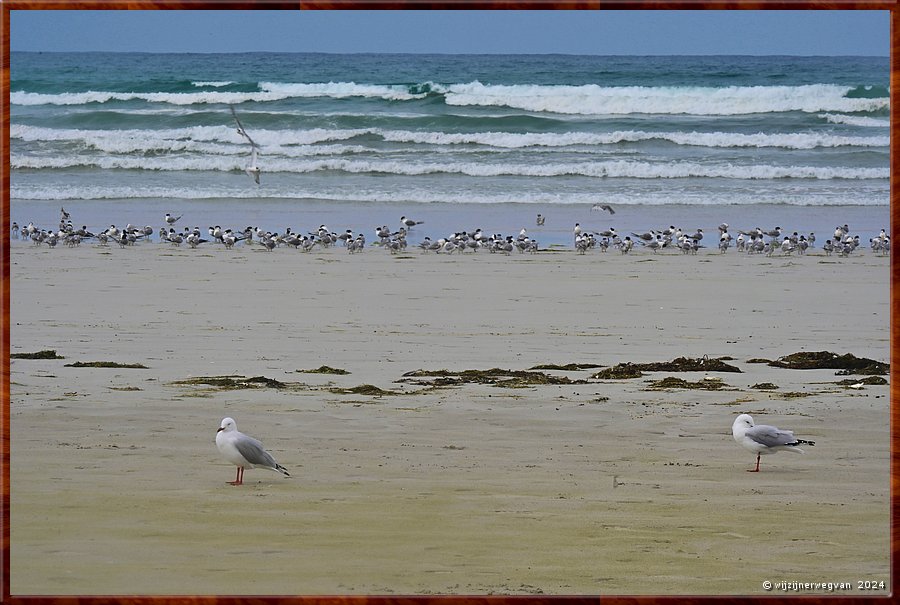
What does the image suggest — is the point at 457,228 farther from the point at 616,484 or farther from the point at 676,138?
the point at 616,484

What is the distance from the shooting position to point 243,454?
211 inches

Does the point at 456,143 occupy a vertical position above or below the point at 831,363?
above

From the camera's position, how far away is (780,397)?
7.16 metres

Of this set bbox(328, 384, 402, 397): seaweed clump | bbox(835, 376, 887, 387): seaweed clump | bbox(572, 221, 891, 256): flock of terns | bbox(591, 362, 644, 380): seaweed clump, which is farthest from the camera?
bbox(572, 221, 891, 256): flock of terns

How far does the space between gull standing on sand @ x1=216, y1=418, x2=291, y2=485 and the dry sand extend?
0.40ft

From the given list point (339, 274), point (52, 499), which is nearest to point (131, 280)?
point (339, 274)

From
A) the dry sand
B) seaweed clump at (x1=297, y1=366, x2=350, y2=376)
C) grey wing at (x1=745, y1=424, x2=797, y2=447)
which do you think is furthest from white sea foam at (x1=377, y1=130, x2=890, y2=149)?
grey wing at (x1=745, y1=424, x2=797, y2=447)

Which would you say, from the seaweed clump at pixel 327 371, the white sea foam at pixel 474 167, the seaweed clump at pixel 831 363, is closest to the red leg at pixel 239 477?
the seaweed clump at pixel 327 371

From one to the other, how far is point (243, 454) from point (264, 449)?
0.43 ft

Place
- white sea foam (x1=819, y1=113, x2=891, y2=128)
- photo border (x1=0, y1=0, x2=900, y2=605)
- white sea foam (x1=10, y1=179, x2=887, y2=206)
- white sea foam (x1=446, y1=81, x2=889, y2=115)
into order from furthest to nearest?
white sea foam (x1=446, y1=81, x2=889, y2=115) < white sea foam (x1=819, y1=113, x2=891, y2=128) < white sea foam (x1=10, y1=179, x2=887, y2=206) < photo border (x1=0, y1=0, x2=900, y2=605)

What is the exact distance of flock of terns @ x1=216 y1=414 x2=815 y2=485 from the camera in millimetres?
5375

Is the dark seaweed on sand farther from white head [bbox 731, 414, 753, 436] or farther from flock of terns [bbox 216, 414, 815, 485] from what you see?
white head [bbox 731, 414, 753, 436]

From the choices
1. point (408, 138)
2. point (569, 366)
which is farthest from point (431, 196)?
point (569, 366)

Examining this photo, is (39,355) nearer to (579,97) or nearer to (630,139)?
(630,139)
